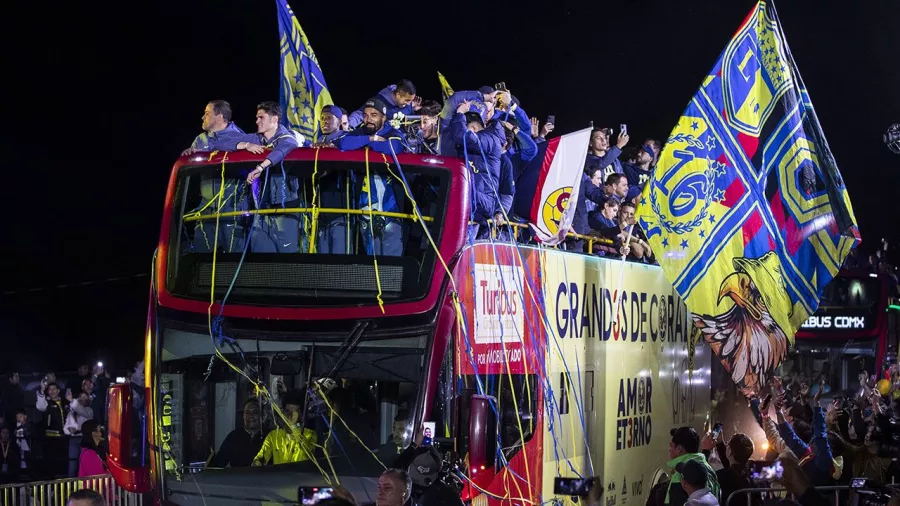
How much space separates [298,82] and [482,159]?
5.15 meters

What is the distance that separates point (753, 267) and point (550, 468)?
3.48 metres

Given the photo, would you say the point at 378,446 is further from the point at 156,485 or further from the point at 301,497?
the point at 301,497

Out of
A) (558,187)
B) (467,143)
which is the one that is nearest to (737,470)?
(558,187)

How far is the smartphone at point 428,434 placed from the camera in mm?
7746

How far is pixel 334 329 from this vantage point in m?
7.90

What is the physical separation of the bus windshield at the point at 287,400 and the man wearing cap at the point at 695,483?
1793 mm

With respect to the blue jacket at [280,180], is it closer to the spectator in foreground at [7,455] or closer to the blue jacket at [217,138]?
the blue jacket at [217,138]

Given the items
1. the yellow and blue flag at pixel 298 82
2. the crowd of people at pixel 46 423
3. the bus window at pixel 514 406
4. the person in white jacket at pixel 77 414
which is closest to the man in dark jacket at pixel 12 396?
the crowd of people at pixel 46 423

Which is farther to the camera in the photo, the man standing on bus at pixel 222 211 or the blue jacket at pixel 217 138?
the blue jacket at pixel 217 138

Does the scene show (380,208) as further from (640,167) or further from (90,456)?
(640,167)

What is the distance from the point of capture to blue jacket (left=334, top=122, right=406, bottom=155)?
856cm

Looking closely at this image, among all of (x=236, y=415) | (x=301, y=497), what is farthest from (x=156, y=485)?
(x=301, y=497)

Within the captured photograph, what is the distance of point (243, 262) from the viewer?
8203 mm

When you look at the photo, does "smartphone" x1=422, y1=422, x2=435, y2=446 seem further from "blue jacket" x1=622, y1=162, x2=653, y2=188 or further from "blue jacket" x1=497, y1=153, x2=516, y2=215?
"blue jacket" x1=622, y1=162, x2=653, y2=188
